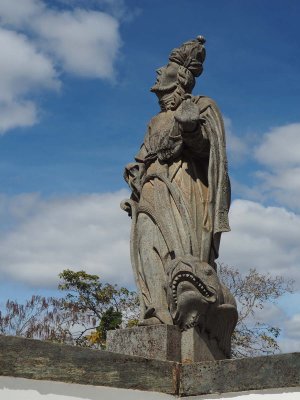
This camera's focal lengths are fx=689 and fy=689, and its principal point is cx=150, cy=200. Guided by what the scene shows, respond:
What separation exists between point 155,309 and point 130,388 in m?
1.01

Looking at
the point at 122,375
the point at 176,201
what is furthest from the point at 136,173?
the point at 122,375

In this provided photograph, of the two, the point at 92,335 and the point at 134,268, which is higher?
the point at 92,335

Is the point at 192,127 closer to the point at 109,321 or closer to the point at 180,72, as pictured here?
the point at 180,72

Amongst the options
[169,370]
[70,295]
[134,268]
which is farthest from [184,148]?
[70,295]

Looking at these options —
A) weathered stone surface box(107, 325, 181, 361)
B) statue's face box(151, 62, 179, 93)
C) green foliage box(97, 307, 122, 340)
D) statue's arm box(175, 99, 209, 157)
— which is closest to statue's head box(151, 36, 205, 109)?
statue's face box(151, 62, 179, 93)

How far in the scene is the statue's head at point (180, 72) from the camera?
23.7ft

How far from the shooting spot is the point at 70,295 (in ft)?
87.4

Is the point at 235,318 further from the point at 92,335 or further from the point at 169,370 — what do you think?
the point at 92,335

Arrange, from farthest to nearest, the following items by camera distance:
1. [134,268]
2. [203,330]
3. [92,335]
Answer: [92,335], [134,268], [203,330]

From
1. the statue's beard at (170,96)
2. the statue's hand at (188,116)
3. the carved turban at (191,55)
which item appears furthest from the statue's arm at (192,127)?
the carved turban at (191,55)

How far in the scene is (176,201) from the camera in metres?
→ 6.64

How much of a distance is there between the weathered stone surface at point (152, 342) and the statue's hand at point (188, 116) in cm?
191

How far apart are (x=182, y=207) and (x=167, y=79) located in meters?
1.53

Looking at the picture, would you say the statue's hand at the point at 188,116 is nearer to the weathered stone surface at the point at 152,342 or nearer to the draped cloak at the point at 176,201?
the draped cloak at the point at 176,201
